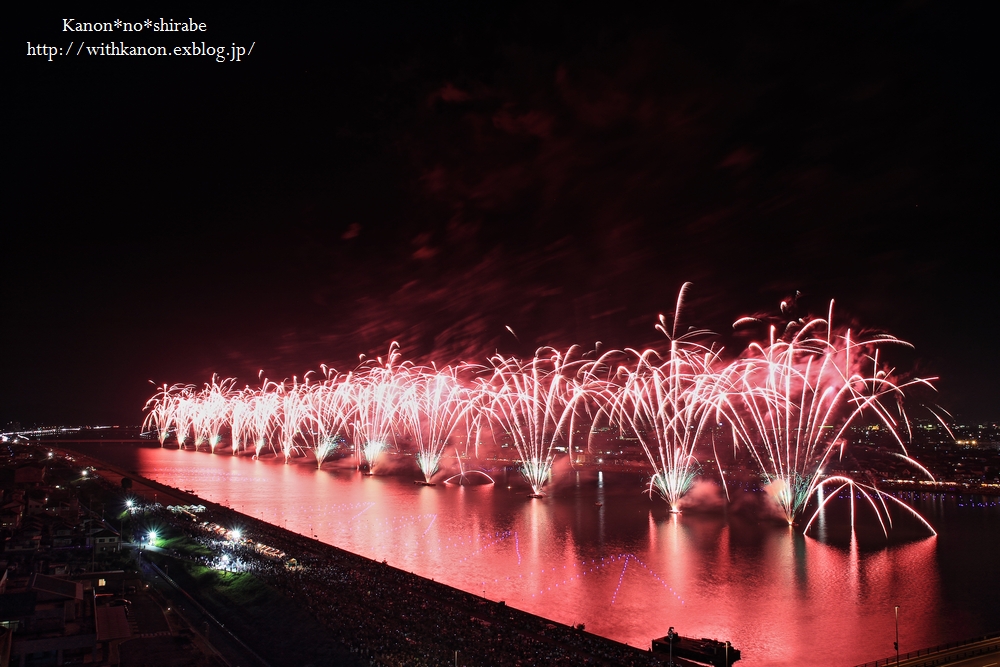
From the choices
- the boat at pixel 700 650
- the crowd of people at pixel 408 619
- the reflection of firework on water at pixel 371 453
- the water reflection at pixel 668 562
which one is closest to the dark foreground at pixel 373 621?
the crowd of people at pixel 408 619

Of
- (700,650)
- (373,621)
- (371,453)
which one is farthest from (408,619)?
(371,453)

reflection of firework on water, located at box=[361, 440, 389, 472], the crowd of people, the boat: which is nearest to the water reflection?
the boat

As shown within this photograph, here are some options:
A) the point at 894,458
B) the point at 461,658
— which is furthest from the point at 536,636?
the point at 894,458

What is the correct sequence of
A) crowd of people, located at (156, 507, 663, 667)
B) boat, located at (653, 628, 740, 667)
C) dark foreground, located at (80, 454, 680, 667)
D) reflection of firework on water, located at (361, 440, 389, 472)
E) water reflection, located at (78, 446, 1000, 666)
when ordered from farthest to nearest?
reflection of firework on water, located at (361, 440, 389, 472) → water reflection, located at (78, 446, 1000, 666) → dark foreground, located at (80, 454, 680, 667) → crowd of people, located at (156, 507, 663, 667) → boat, located at (653, 628, 740, 667)

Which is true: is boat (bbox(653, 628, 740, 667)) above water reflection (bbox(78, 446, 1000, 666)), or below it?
above

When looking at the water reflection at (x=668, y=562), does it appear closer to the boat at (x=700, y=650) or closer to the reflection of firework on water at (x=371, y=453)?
the boat at (x=700, y=650)

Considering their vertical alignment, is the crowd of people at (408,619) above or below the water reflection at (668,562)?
above

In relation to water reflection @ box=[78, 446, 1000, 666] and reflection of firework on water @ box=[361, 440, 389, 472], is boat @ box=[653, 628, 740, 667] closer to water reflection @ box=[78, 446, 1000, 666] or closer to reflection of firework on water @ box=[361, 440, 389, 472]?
water reflection @ box=[78, 446, 1000, 666]

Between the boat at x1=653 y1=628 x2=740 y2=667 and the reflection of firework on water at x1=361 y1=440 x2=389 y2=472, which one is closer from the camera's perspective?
the boat at x1=653 y1=628 x2=740 y2=667

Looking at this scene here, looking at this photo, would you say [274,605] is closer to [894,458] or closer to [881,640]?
[881,640]
